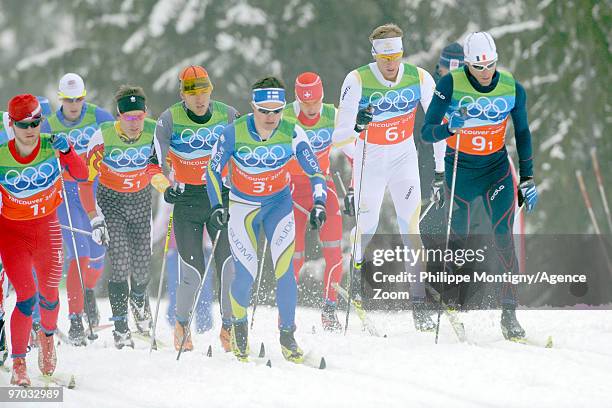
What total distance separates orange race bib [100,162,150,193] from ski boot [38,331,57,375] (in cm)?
200

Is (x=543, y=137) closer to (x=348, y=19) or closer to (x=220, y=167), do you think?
(x=348, y=19)

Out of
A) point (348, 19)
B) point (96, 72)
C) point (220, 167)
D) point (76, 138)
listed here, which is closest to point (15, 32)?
point (96, 72)

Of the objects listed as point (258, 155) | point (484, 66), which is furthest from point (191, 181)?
point (484, 66)

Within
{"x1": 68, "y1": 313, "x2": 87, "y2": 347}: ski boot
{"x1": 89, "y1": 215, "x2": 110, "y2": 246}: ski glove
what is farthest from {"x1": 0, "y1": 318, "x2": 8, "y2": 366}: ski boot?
{"x1": 68, "y1": 313, "x2": 87, "y2": 347}: ski boot

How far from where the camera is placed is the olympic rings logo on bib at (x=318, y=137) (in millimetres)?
10883

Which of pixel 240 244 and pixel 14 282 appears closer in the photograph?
pixel 14 282

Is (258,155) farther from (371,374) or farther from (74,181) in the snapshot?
(74,181)

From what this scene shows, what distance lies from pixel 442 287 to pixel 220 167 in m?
2.01

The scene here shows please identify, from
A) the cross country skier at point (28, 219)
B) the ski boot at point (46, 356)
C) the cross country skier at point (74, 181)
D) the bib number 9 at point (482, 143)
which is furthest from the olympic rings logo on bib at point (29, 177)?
the bib number 9 at point (482, 143)

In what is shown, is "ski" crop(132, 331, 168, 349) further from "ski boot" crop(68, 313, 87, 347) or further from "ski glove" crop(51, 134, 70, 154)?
"ski glove" crop(51, 134, 70, 154)

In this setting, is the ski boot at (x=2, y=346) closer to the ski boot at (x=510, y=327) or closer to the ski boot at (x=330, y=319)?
the ski boot at (x=330, y=319)

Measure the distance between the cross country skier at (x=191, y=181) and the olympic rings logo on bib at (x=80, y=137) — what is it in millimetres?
1267

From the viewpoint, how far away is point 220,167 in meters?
9.07

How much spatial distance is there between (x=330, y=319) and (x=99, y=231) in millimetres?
2227
